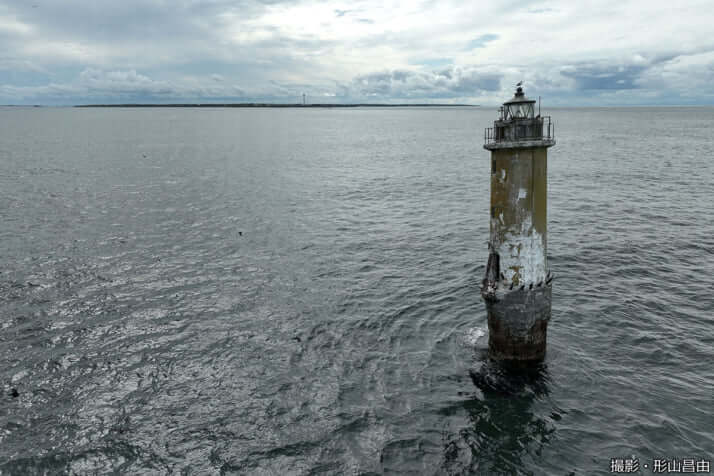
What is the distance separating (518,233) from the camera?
51.1ft

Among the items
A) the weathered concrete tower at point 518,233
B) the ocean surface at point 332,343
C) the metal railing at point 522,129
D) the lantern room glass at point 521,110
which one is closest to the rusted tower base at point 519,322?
the weathered concrete tower at point 518,233

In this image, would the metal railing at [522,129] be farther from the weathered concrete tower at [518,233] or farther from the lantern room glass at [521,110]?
the lantern room glass at [521,110]

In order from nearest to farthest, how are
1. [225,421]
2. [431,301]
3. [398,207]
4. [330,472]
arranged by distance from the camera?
[330,472]
[225,421]
[431,301]
[398,207]

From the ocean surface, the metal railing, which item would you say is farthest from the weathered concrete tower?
the ocean surface

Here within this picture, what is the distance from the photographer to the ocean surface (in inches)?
529

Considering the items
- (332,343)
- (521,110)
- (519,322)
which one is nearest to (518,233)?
(519,322)

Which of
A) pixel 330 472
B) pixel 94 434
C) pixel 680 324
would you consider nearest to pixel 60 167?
pixel 94 434

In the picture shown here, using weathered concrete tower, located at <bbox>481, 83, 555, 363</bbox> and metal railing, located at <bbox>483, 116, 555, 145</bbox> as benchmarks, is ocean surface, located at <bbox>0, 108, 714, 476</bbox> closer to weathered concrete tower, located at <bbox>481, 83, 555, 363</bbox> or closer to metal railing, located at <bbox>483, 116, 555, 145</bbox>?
weathered concrete tower, located at <bbox>481, 83, 555, 363</bbox>

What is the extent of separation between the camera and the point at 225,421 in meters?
14.5

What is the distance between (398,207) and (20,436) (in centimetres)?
3482

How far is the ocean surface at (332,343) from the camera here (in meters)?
13.4

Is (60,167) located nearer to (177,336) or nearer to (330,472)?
(177,336)

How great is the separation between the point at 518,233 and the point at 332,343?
8.98 metres

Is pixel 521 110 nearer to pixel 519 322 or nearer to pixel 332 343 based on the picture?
pixel 519 322
